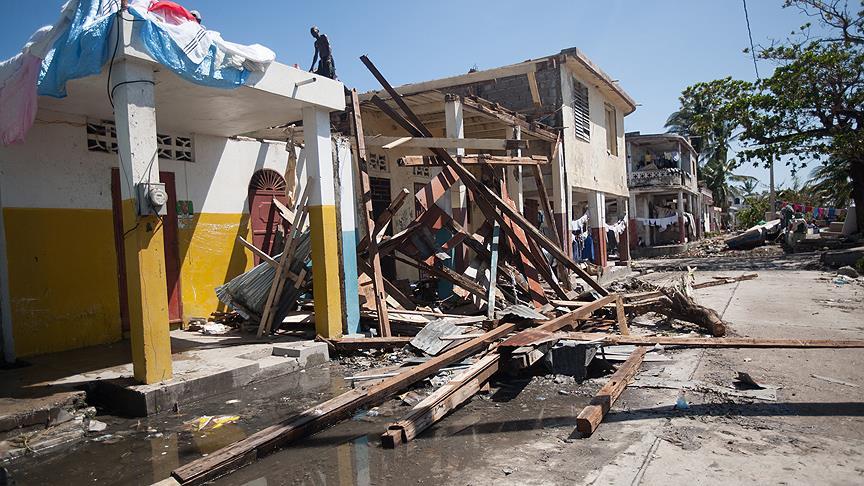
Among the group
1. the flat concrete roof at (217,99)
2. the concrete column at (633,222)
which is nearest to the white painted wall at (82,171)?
the flat concrete roof at (217,99)

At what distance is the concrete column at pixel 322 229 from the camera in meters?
7.37

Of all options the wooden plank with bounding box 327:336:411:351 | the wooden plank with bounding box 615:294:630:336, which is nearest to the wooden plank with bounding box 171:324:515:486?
the wooden plank with bounding box 327:336:411:351

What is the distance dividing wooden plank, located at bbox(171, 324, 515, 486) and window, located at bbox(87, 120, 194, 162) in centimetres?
421

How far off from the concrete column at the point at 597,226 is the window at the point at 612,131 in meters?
2.77

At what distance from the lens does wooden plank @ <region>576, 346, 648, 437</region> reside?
420cm

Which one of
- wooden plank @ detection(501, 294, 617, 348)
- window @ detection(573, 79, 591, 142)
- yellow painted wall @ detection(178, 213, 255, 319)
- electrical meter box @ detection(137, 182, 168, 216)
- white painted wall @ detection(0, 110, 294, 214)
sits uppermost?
window @ detection(573, 79, 591, 142)

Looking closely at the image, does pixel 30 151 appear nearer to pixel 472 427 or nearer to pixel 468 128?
pixel 472 427

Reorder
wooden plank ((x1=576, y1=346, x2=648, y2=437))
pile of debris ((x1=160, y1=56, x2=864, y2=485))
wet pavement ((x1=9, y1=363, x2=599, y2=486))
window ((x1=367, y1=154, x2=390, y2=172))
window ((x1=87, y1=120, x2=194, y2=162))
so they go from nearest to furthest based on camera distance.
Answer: wet pavement ((x1=9, y1=363, x2=599, y2=486)), wooden plank ((x1=576, y1=346, x2=648, y2=437)), pile of debris ((x1=160, y1=56, x2=864, y2=485)), window ((x1=87, y1=120, x2=194, y2=162)), window ((x1=367, y1=154, x2=390, y2=172))

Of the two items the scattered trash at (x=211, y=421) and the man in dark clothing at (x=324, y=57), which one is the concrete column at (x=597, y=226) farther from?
the scattered trash at (x=211, y=421)

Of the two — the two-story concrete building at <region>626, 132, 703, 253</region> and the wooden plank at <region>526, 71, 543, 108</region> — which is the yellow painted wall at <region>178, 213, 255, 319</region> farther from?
the two-story concrete building at <region>626, 132, 703, 253</region>

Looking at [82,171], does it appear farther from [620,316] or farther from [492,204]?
[620,316]

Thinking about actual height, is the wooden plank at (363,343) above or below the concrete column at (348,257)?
below

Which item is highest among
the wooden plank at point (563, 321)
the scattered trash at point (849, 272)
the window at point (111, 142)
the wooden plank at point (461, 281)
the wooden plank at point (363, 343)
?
the window at point (111, 142)

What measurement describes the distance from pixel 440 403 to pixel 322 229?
3.42 m
